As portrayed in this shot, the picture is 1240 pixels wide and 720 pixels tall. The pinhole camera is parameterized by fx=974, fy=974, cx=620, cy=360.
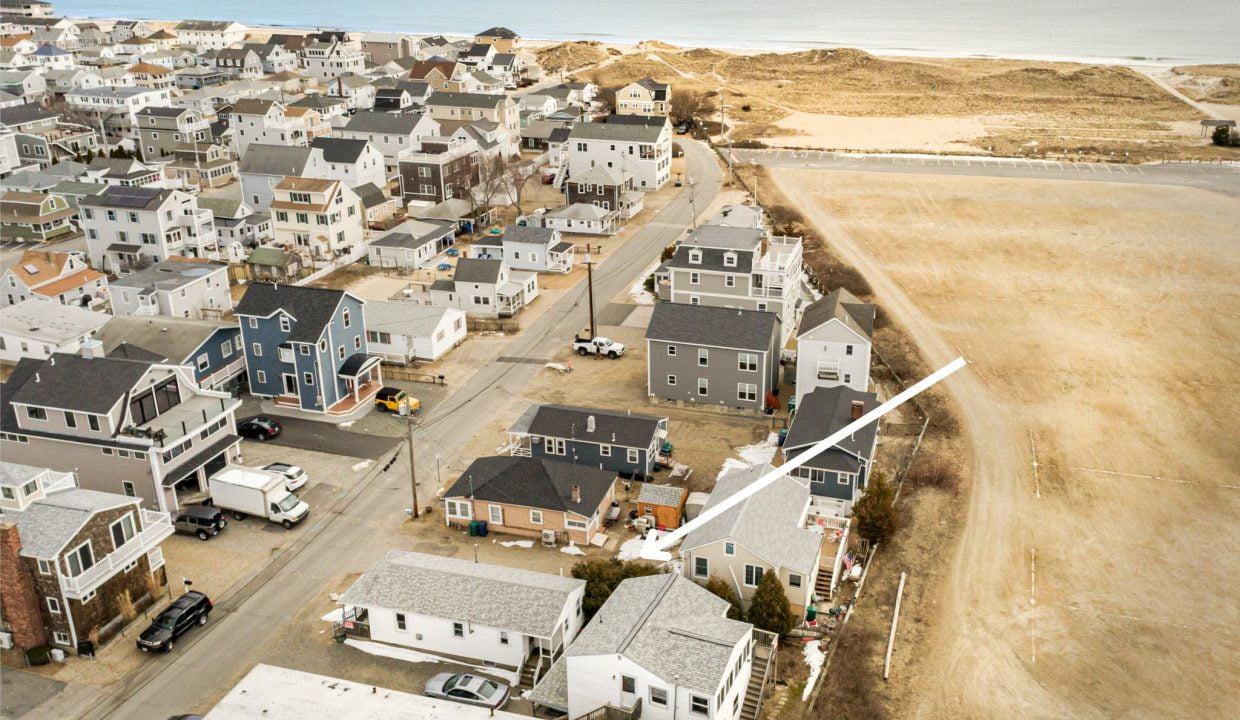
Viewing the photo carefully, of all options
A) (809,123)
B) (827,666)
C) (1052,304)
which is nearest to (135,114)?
(809,123)

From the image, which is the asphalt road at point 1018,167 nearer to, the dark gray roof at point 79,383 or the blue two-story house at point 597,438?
the blue two-story house at point 597,438

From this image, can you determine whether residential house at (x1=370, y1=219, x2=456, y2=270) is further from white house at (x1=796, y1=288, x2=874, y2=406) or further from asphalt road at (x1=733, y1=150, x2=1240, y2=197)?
asphalt road at (x1=733, y1=150, x2=1240, y2=197)

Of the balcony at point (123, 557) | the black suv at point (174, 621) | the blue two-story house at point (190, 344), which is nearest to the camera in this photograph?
the balcony at point (123, 557)

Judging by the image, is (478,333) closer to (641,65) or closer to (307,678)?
(307,678)

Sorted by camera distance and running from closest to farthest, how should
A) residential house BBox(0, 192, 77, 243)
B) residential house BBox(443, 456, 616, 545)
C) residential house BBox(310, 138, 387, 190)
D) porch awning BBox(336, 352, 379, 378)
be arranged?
residential house BBox(443, 456, 616, 545), porch awning BBox(336, 352, 379, 378), residential house BBox(0, 192, 77, 243), residential house BBox(310, 138, 387, 190)

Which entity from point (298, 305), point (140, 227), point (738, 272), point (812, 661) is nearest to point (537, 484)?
point (812, 661)

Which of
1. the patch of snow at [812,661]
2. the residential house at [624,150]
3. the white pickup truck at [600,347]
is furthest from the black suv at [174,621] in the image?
the residential house at [624,150]

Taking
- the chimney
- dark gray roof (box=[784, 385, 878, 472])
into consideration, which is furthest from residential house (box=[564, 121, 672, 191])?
the chimney
